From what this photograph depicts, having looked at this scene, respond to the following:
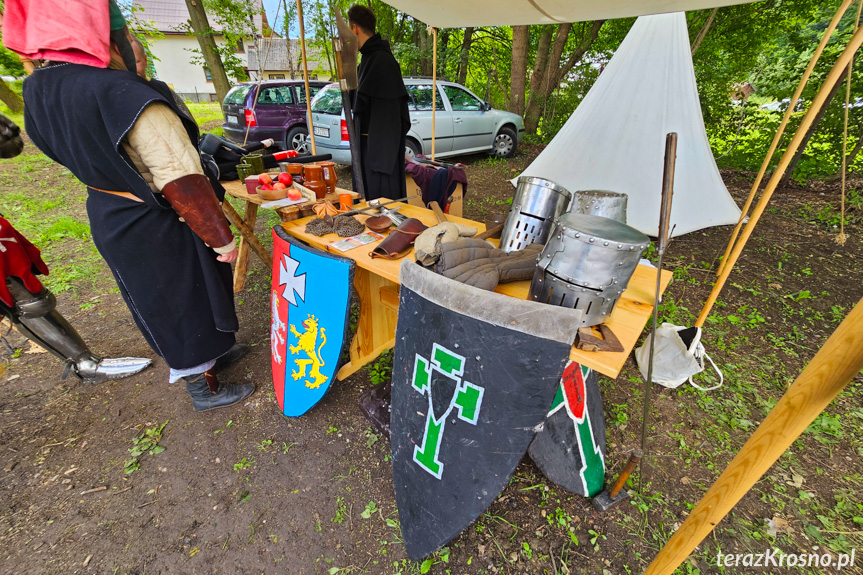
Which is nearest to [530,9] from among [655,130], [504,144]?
[655,130]

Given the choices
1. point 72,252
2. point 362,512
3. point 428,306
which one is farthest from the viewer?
point 72,252

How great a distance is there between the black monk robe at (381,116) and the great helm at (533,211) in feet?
5.35

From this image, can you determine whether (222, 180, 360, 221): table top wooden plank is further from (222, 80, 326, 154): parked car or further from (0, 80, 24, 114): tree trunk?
(0, 80, 24, 114): tree trunk

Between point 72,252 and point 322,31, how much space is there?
10332 mm

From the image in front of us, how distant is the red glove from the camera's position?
1.63m

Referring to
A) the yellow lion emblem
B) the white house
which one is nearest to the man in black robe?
the yellow lion emblem

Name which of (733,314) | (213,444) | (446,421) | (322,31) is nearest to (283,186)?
(213,444)

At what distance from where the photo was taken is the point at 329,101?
514 centimetres

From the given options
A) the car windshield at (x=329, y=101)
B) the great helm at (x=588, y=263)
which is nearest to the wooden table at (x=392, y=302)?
the great helm at (x=588, y=263)

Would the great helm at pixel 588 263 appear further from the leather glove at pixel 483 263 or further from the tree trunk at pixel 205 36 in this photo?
the tree trunk at pixel 205 36

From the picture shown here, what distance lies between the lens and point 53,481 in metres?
1.59

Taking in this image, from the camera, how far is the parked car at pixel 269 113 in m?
5.74

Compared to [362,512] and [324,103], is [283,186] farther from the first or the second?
[324,103]

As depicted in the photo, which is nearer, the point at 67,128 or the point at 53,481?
the point at 67,128
